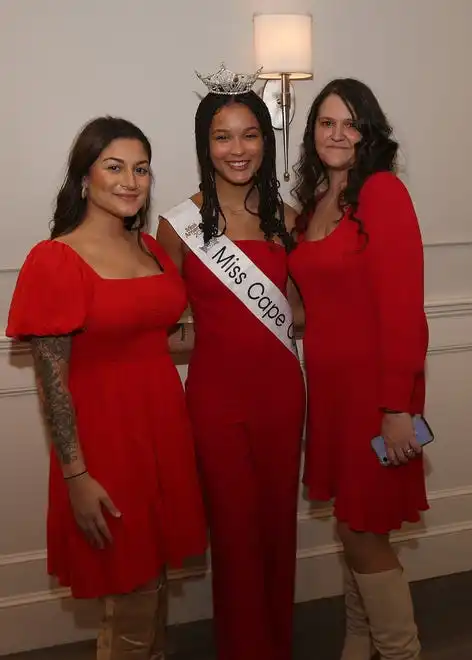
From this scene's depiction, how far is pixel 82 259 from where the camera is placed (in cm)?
142

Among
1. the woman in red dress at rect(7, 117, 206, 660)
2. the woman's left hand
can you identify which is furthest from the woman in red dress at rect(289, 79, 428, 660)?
the woman in red dress at rect(7, 117, 206, 660)

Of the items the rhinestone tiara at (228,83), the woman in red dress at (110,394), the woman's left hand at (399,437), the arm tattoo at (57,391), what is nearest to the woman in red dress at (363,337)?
the woman's left hand at (399,437)

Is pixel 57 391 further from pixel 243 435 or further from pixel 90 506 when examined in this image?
pixel 243 435

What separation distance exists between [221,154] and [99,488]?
2.47 feet

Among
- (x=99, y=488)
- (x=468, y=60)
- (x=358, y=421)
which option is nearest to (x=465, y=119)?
(x=468, y=60)

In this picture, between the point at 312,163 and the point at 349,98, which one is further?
the point at 312,163

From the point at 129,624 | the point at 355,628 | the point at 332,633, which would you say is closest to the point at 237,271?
the point at 129,624

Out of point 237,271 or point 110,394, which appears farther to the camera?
point 237,271

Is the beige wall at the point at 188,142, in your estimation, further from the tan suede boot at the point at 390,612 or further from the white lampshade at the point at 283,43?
the tan suede boot at the point at 390,612

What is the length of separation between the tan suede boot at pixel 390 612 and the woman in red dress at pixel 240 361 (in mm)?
240

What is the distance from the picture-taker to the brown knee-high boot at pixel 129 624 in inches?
59.9

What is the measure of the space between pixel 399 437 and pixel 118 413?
0.56 metres

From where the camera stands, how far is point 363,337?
5.22 ft

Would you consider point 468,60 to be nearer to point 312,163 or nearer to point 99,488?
point 312,163
